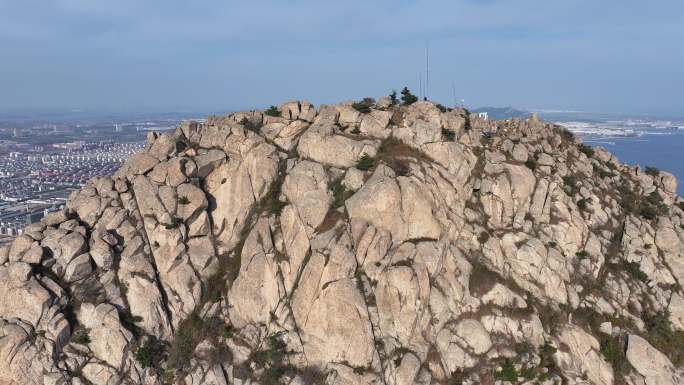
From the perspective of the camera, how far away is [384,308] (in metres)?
41.8

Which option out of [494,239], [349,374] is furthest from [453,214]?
[349,374]

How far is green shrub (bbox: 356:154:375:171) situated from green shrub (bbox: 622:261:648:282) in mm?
→ 33176

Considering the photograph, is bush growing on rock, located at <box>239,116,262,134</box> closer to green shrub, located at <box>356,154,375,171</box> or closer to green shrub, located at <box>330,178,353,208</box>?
green shrub, located at <box>330,178,353,208</box>

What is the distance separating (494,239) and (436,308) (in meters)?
11.3

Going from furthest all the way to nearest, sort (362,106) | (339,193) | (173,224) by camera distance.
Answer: (362,106), (339,193), (173,224)

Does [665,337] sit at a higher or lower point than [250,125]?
lower

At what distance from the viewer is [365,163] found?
49.4m

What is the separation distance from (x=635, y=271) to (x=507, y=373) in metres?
23.0

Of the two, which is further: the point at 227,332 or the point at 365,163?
the point at 365,163

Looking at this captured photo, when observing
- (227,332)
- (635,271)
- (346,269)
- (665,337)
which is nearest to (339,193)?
(346,269)

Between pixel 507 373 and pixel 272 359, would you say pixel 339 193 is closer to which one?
pixel 272 359

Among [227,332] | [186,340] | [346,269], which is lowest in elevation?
[186,340]

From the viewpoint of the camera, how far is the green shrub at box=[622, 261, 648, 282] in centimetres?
4812

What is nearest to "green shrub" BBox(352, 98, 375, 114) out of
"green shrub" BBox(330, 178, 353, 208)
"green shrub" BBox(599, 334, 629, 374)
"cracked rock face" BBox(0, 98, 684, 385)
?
"cracked rock face" BBox(0, 98, 684, 385)
